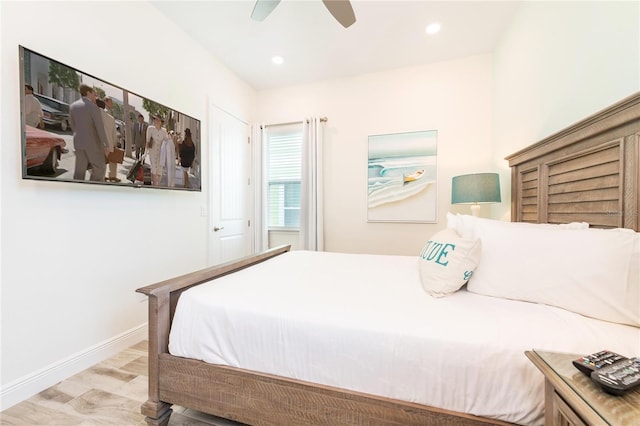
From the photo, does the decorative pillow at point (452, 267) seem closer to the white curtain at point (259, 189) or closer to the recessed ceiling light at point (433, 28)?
the recessed ceiling light at point (433, 28)

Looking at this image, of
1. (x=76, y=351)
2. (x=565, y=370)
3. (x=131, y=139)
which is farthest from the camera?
(x=131, y=139)

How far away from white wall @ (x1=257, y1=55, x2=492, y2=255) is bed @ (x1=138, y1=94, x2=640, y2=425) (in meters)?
1.64

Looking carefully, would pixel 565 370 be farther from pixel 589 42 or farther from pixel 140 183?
pixel 140 183

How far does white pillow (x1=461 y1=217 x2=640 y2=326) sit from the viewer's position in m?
0.97

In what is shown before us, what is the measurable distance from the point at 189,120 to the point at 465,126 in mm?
3048

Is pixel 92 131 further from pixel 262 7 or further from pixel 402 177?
pixel 402 177

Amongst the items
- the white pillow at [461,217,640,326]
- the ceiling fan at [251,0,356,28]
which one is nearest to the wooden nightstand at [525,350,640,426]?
the white pillow at [461,217,640,326]

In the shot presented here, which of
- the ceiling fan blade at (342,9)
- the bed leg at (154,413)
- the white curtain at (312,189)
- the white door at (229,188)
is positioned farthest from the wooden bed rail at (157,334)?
the white curtain at (312,189)

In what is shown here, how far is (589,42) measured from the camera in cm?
151

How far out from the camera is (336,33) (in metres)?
2.71

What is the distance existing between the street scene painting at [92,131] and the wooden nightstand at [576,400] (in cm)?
248

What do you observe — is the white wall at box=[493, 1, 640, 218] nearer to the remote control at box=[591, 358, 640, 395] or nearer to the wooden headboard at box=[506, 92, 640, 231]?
the wooden headboard at box=[506, 92, 640, 231]

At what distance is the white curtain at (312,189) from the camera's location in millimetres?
3580

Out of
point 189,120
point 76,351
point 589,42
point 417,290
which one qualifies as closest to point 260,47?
point 189,120
